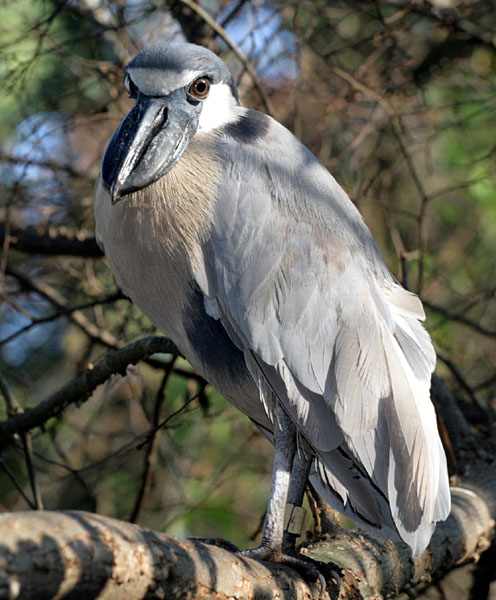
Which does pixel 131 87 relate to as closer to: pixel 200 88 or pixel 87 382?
pixel 200 88

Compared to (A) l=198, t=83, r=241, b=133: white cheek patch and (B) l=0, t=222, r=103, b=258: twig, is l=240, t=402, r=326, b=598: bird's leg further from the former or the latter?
(B) l=0, t=222, r=103, b=258: twig

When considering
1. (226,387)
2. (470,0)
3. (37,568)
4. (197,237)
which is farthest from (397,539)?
(470,0)

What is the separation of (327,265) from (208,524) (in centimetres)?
241

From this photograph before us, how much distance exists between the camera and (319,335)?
2141 mm

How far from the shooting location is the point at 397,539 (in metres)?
2.26

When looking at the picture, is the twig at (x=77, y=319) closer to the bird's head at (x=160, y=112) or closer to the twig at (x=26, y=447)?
the twig at (x=26, y=447)

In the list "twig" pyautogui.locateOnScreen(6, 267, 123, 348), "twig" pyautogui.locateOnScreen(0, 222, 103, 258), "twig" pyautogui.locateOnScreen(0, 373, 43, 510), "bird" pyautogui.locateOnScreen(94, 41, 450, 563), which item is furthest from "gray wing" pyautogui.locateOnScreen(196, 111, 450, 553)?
"twig" pyautogui.locateOnScreen(0, 222, 103, 258)

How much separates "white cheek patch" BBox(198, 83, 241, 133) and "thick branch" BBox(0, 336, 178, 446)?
2.40ft

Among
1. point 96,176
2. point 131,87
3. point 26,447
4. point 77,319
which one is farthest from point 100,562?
point 96,176

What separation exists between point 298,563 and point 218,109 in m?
1.36

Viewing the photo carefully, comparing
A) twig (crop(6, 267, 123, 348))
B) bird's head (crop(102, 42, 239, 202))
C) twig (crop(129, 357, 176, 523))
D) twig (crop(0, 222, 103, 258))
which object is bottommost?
twig (crop(129, 357, 176, 523))

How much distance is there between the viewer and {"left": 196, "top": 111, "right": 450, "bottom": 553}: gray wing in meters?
2.10

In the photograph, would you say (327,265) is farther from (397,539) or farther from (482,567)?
(482,567)

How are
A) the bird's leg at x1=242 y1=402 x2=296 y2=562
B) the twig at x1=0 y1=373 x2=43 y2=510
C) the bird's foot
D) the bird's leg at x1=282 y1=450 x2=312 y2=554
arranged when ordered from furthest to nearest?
the twig at x1=0 y1=373 x2=43 y2=510, the bird's leg at x1=282 y1=450 x2=312 y2=554, the bird's leg at x1=242 y1=402 x2=296 y2=562, the bird's foot
